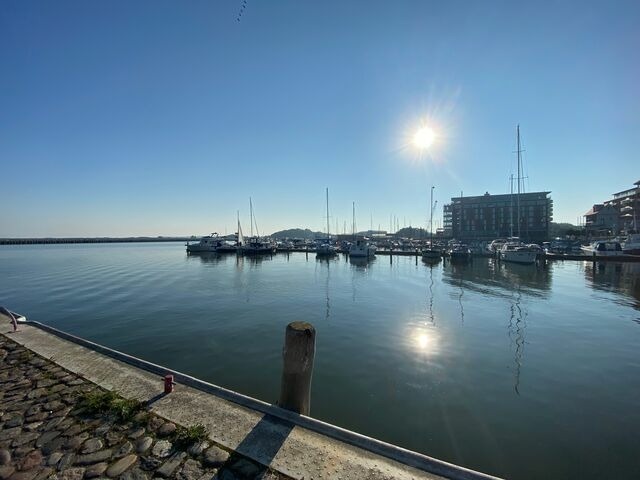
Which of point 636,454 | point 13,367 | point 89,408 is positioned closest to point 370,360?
point 636,454

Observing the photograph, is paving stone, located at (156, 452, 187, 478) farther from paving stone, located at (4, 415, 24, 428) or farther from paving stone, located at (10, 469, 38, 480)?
paving stone, located at (4, 415, 24, 428)

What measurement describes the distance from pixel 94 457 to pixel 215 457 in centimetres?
171

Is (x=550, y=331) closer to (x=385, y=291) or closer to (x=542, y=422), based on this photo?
(x=542, y=422)

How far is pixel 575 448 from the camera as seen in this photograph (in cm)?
607

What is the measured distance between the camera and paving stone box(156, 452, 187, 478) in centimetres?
403

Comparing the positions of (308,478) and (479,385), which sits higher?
(308,478)

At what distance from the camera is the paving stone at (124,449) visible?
4.37m

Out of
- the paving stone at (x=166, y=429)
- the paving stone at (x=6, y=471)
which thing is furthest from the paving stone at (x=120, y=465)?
the paving stone at (x=6, y=471)

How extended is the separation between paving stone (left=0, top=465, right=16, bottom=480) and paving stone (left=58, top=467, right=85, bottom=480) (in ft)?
2.14

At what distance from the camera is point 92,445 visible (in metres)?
4.55

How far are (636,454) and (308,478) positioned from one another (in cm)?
654

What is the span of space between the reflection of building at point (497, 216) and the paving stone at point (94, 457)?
131m

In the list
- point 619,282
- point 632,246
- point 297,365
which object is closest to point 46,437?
point 297,365

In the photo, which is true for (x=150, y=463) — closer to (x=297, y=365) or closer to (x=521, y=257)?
(x=297, y=365)
